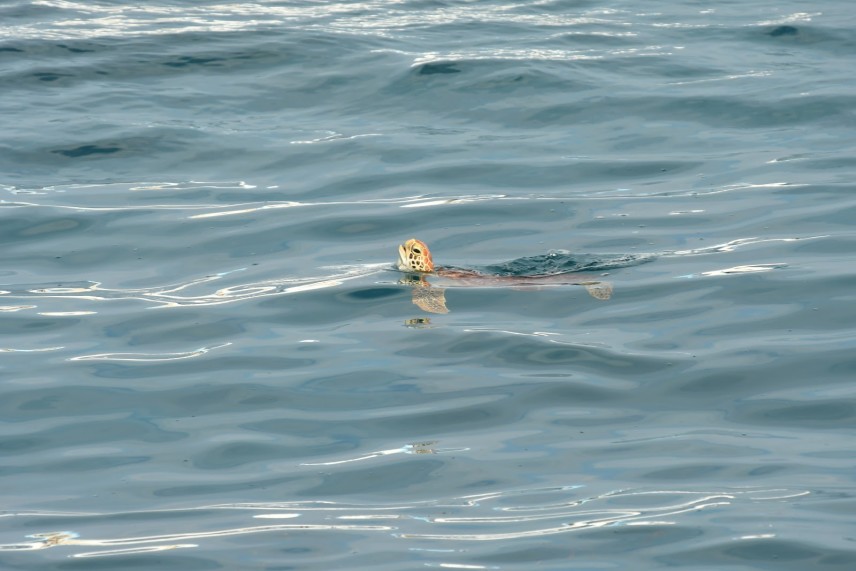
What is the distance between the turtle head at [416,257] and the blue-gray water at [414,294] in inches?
8.5

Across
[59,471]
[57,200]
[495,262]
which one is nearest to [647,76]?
[495,262]

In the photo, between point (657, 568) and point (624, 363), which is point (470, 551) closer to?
point (657, 568)

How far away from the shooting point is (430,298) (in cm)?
1032

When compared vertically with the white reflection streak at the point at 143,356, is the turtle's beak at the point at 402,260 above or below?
above

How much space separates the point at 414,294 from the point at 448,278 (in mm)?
404

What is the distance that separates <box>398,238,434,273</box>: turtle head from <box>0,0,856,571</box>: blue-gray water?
0.22 meters

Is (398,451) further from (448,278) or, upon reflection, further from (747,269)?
(747,269)

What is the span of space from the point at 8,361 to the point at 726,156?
849 centimetres

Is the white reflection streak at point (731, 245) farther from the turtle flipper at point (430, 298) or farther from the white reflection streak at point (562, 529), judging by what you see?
the white reflection streak at point (562, 529)

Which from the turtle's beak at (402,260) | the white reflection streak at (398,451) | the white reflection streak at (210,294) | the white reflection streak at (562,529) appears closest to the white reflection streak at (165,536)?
the white reflection streak at (562,529)

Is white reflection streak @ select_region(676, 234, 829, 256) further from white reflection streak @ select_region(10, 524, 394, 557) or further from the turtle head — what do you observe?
white reflection streak @ select_region(10, 524, 394, 557)

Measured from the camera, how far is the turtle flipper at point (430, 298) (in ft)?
33.5

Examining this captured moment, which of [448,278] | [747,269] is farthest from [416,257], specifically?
[747,269]

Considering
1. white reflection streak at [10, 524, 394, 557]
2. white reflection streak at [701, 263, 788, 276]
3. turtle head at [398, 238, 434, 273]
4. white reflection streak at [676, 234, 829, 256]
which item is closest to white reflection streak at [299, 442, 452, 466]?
white reflection streak at [10, 524, 394, 557]
